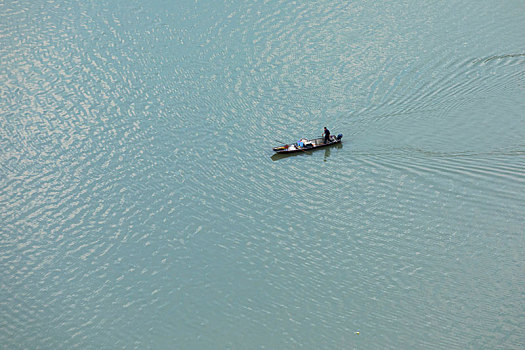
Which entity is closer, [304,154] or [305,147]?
[305,147]

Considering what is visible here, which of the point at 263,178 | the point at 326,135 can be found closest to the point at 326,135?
the point at 326,135

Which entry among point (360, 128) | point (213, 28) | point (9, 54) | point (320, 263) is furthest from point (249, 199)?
point (9, 54)

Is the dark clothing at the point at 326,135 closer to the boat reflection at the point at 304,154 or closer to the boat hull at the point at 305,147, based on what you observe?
the boat hull at the point at 305,147

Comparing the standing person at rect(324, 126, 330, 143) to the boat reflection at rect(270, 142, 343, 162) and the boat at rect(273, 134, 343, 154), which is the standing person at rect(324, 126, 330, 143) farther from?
the boat reflection at rect(270, 142, 343, 162)

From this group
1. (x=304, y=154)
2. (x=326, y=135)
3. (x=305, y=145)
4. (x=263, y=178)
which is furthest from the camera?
(x=304, y=154)

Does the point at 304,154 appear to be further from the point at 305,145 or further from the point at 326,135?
the point at 326,135

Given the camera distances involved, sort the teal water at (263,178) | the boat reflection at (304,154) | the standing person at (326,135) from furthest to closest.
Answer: the boat reflection at (304,154), the standing person at (326,135), the teal water at (263,178)

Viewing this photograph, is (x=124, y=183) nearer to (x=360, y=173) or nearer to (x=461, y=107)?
(x=360, y=173)

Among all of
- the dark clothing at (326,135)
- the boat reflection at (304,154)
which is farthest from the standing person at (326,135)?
the boat reflection at (304,154)
